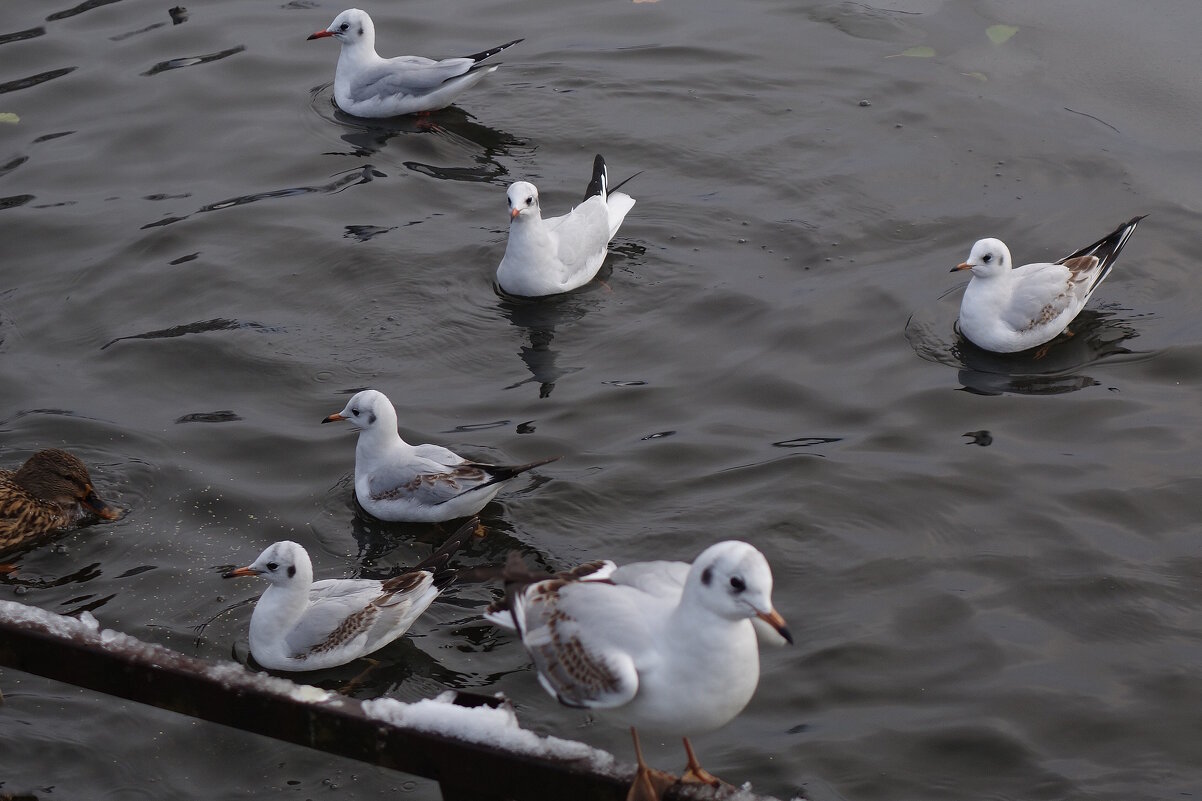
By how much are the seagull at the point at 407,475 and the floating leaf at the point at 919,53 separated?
7310mm

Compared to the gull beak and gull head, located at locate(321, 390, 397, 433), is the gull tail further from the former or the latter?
the gull beak

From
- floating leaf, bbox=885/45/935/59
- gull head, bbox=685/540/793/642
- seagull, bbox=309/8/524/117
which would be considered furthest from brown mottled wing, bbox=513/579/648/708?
floating leaf, bbox=885/45/935/59

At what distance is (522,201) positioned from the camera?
9492 mm

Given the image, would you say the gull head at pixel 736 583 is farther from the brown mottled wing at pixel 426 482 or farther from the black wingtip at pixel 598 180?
the black wingtip at pixel 598 180

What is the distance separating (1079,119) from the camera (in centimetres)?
1151

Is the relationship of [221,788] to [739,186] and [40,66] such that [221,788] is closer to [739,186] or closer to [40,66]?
[739,186]

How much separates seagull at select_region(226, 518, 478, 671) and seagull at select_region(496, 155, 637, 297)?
3.63 metres

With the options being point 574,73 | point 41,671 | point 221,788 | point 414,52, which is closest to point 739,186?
point 574,73

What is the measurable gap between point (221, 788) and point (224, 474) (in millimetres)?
2542

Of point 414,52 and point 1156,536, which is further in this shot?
point 414,52

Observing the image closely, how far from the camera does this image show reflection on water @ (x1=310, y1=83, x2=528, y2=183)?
452 inches

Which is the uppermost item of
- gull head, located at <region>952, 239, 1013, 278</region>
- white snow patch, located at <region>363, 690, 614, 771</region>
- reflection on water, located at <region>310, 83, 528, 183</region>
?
white snow patch, located at <region>363, 690, 614, 771</region>

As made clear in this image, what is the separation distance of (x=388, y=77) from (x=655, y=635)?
904 cm

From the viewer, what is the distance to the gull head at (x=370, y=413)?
292 inches
